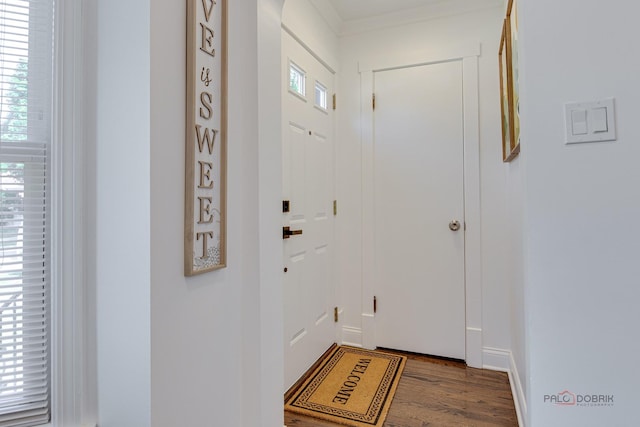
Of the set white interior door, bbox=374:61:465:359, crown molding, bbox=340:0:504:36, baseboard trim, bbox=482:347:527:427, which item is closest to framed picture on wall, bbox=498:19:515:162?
white interior door, bbox=374:61:465:359

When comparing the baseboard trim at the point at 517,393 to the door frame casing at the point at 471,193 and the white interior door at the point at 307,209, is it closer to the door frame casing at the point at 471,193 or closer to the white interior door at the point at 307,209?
the door frame casing at the point at 471,193

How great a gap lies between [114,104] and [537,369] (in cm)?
152

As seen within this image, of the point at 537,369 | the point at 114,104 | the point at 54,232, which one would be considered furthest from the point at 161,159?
the point at 537,369

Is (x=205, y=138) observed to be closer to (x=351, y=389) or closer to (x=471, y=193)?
(x=351, y=389)

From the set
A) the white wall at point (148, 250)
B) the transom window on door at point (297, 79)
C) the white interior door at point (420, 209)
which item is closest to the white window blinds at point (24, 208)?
the white wall at point (148, 250)

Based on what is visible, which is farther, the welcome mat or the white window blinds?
the welcome mat

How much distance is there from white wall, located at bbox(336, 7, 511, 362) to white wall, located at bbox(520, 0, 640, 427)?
1317 mm

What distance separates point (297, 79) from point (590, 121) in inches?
62.7

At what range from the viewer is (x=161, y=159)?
96cm

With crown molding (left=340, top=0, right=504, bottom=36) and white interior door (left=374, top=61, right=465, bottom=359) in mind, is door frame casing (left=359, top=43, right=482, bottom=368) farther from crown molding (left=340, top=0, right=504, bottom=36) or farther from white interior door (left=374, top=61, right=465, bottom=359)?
crown molding (left=340, top=0, right=504, bottom=36)

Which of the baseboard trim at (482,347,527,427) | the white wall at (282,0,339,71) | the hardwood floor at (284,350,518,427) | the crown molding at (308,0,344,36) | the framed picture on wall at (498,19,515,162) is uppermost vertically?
the crown molding at (308,0,344,36)

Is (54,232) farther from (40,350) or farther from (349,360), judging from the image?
(349,360)

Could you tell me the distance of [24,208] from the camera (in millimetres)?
952

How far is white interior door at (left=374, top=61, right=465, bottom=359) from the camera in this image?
2385mm
